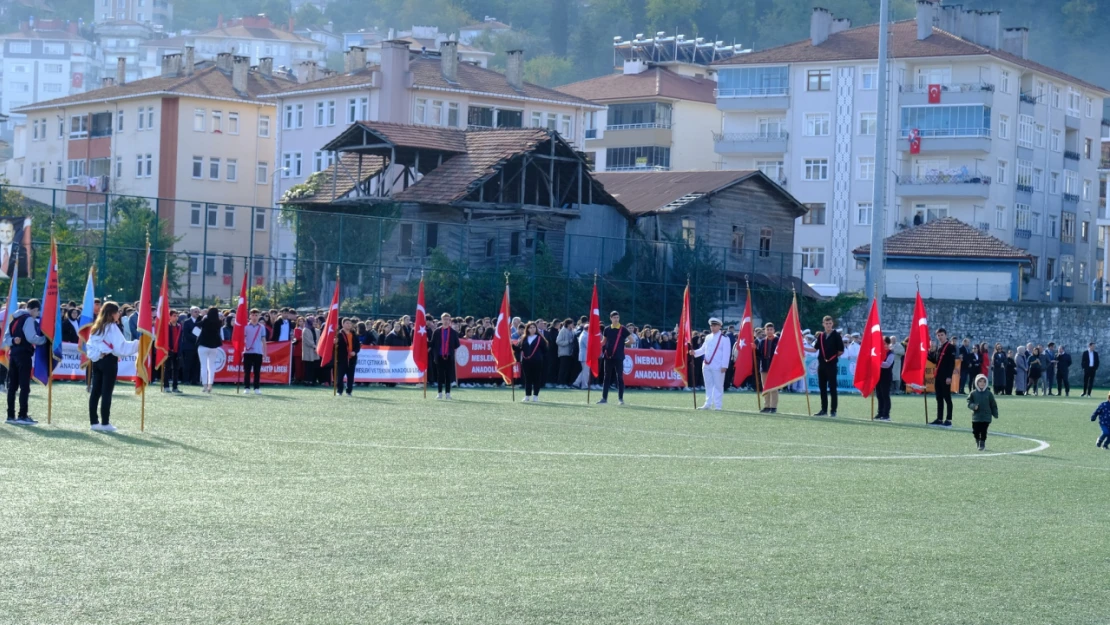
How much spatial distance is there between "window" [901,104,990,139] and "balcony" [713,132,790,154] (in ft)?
25.6

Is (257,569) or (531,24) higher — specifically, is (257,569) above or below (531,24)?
below

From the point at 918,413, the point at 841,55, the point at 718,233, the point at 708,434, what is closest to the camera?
the point at 708,434

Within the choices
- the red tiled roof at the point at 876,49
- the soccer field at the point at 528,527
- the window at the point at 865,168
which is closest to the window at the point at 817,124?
the window at the point at 865,168

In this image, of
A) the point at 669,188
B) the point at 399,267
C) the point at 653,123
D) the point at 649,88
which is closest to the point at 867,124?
the point at 653,123

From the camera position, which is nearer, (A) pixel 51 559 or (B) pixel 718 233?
(A) pixel 51 559

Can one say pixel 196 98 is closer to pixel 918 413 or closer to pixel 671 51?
pixel 671 51

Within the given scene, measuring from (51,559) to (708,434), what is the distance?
1440 cm

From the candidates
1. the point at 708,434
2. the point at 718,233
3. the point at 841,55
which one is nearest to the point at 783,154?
the point at 841,55

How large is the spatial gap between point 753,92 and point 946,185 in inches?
542

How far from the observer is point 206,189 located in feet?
312

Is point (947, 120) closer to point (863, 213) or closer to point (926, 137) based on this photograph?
point (926, 137)

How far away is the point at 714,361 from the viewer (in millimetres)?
30531

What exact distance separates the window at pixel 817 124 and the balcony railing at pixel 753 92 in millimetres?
2108

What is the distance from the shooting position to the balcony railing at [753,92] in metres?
92.9
